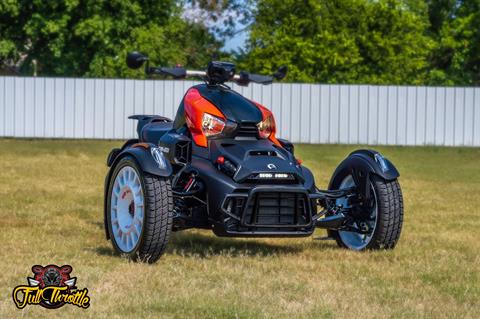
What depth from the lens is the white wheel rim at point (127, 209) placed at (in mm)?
9539

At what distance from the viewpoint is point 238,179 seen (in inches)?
377

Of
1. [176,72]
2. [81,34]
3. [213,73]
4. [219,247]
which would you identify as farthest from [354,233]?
[81,34]

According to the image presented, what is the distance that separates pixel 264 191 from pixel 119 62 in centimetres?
3494

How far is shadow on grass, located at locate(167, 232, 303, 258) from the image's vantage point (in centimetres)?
1029

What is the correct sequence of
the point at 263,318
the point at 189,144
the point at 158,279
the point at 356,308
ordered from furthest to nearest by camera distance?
the point at 189,144 → the point at 158,279 → the point at 356,308 → the point at 263,318

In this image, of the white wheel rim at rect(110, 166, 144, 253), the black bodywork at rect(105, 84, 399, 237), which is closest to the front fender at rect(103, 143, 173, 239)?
the black bodywork at rect(105, 84, 399, 237)

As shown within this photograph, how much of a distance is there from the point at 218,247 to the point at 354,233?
139 centimetres

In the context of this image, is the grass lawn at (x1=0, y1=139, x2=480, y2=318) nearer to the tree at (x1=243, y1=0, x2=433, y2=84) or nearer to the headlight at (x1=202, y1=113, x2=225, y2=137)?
the headlight at (x1=202, y1=113, x2=225, y2=137)

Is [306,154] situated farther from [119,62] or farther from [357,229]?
[357,229]

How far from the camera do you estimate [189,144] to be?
10195 mm

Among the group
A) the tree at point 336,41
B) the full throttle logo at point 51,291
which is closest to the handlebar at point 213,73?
the full throttle logo at point 51,291

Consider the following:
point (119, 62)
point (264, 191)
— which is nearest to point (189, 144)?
point (264, 191)

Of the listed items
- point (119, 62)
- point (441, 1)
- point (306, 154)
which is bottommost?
point (306, 154)

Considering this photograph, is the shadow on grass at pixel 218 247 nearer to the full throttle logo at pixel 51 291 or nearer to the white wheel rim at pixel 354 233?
the white wheel rim at pixel 354 233
